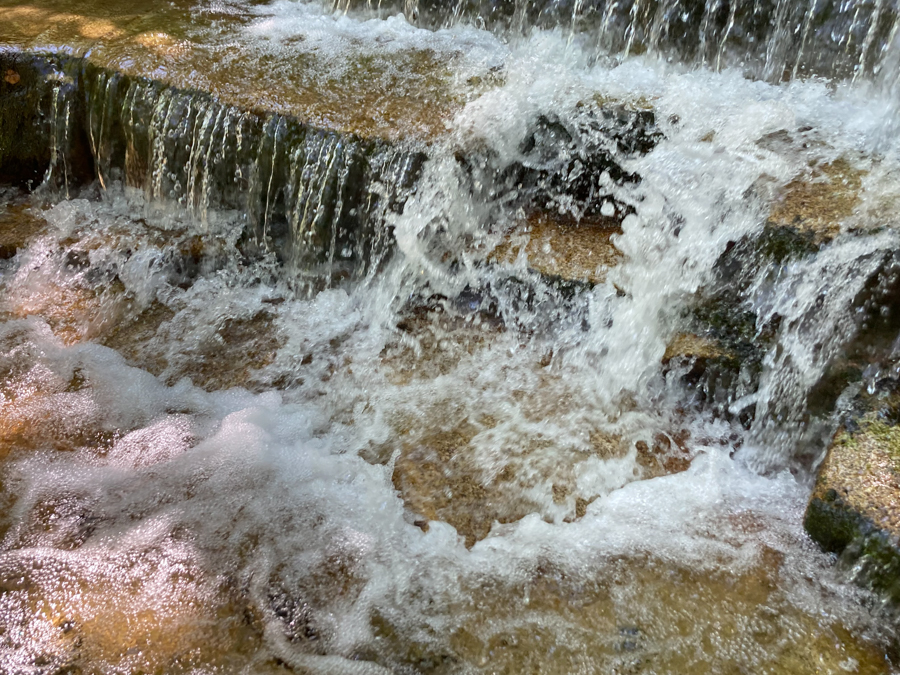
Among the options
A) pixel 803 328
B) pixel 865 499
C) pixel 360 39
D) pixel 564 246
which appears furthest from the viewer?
pixel 360 39

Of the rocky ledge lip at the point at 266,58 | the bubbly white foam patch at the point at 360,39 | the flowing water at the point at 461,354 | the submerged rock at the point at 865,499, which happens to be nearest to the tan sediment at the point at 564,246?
the flowing water at the point at 461,354

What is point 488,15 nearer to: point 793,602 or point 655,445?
point 655,445

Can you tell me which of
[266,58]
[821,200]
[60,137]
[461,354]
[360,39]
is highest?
[360,39]

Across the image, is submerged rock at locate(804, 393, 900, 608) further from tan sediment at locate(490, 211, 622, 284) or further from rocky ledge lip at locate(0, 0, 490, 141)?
rocky ledge lip at locate(0, 0, 490, 141)

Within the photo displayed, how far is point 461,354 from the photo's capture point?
324 centimetres

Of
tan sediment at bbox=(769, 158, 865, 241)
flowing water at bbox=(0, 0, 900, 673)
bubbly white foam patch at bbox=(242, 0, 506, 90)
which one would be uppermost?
bubbly white foam patch at bbox=(242, 0, 506, 90)

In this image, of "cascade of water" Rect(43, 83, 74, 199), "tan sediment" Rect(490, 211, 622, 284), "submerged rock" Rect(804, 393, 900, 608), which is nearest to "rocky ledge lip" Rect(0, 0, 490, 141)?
"cascade of water" Rect(43, 83, 74, 199)

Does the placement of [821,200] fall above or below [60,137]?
above

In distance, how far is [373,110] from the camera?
3395 millimetres

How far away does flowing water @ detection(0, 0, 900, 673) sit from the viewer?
6.97 ft

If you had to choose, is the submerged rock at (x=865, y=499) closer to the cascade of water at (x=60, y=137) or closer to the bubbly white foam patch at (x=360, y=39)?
the bubbly white foam patch at (x=360, y=39)

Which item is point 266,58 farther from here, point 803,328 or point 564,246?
point 803,328

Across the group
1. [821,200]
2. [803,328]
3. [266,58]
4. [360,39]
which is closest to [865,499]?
[803,328]

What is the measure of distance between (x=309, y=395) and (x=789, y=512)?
212cm
